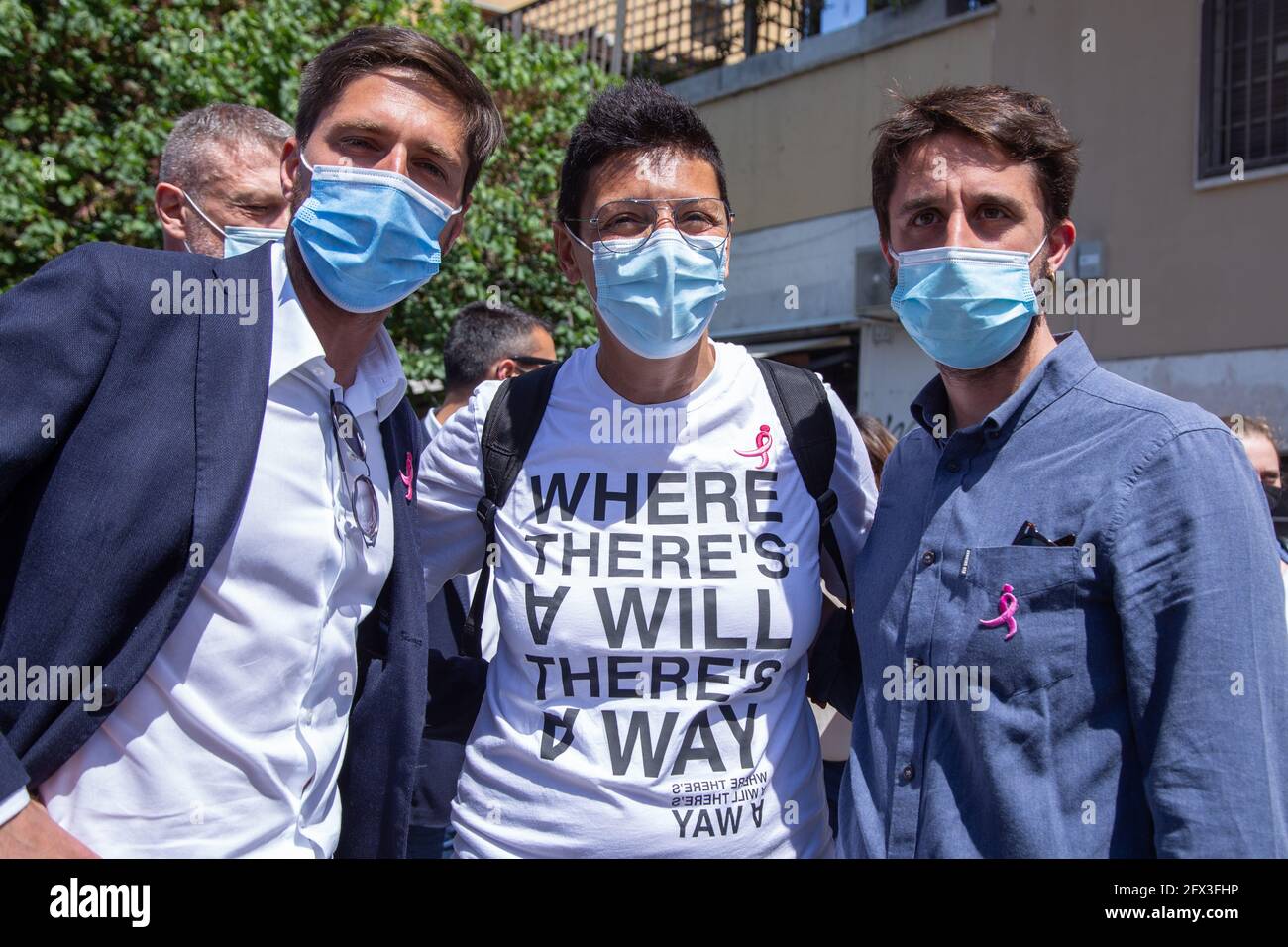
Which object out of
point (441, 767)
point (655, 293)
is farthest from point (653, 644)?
point (441, 767)

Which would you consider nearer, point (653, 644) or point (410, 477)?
point (653, 644)

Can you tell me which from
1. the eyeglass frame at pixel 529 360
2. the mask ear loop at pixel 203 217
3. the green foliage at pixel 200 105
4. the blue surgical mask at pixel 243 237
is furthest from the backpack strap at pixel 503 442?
the green foliage at pixel 200 105

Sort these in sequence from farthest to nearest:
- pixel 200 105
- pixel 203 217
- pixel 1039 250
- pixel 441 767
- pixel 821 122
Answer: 1. pixel 821 122
2. pixel 200 105
3. pixel 203 217
4. pixel 441 767
5. pixel 1039 250

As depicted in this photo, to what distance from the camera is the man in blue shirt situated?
1.62 m

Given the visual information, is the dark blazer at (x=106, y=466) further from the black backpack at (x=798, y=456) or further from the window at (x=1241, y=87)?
the window at (x=1241, y=87)

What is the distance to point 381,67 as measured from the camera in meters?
2.25

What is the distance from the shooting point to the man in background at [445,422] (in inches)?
127

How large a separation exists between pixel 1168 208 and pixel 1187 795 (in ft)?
26.7

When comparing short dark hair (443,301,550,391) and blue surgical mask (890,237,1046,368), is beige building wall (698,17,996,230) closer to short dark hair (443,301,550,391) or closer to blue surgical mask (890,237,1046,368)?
short dark hair (443,301,550,391)

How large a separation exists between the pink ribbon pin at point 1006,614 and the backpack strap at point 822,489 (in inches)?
20.6

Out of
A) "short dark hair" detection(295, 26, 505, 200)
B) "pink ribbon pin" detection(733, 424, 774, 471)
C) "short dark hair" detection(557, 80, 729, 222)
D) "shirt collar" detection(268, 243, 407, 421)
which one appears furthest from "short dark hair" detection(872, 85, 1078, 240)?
"shirt collar" detection(268, 243, 407, 421)

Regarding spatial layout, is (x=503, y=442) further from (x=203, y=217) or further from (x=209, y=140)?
(x=209, y=140)

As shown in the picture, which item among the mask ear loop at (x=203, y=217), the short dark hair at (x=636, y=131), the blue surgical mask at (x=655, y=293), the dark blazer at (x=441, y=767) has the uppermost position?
the mask ear loop at (x=203, y=217)

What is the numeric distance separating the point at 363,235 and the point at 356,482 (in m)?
0.49
